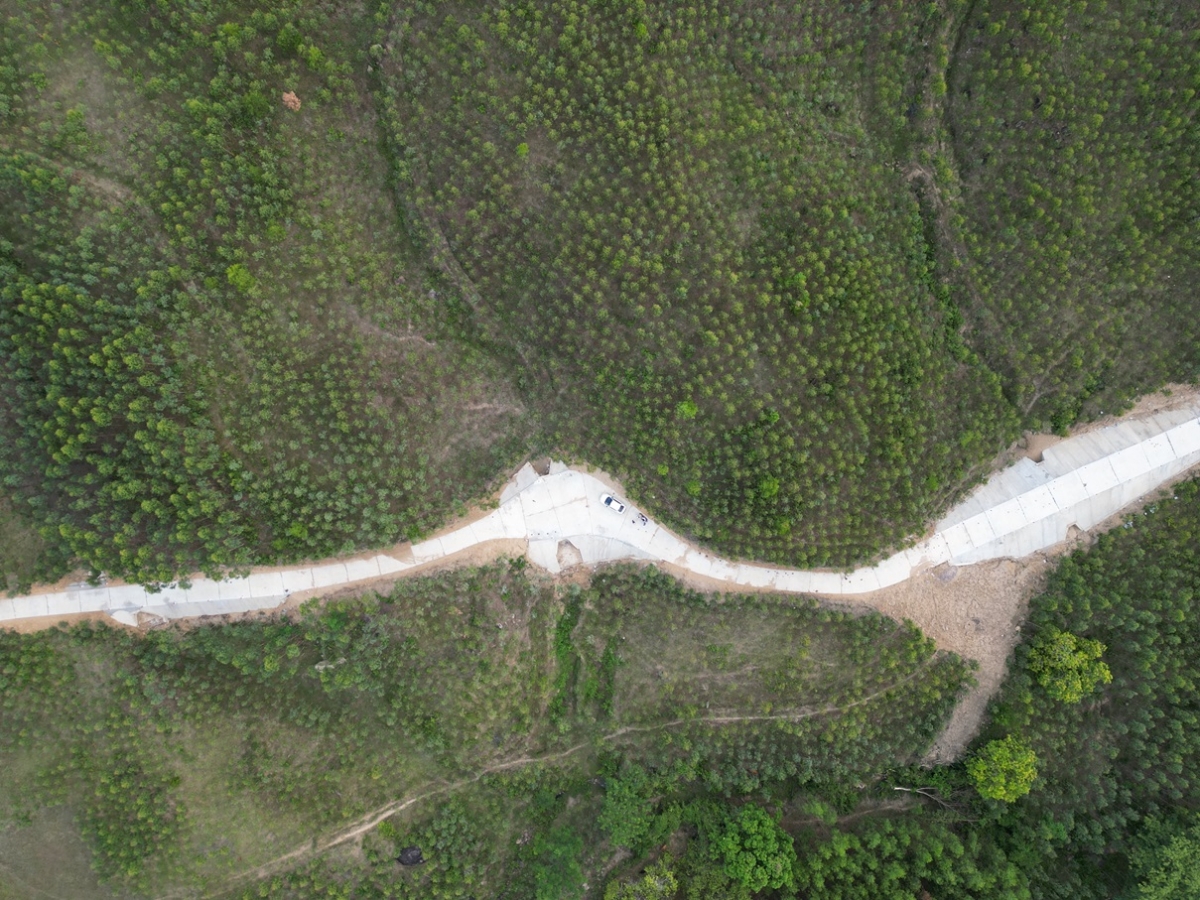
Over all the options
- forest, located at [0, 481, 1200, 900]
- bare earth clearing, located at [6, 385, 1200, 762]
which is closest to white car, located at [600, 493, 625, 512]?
forest, located at [0, 481, 1200, 900]

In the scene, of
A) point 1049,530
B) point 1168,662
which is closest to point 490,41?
point 1049,530

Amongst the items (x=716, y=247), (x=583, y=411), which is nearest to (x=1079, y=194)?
(x=716, y=247)

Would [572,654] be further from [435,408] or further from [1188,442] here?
[1188,442]

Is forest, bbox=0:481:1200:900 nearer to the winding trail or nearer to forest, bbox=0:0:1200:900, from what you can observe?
the winding trail

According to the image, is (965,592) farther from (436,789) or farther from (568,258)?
(436,789)

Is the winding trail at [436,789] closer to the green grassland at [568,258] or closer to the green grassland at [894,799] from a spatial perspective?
the green grassland at [894,799]

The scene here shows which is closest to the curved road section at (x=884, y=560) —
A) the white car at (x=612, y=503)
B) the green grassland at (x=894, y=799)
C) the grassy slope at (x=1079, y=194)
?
the white car at (x=612, y=503)
